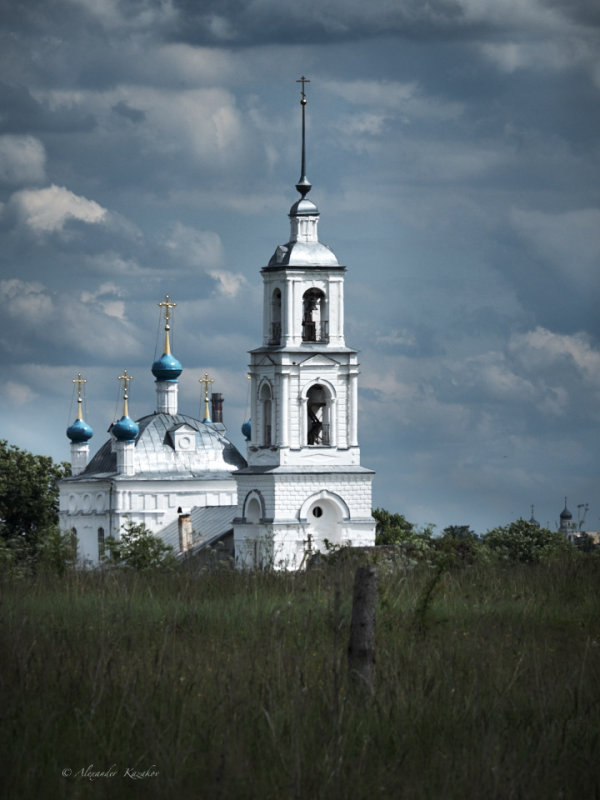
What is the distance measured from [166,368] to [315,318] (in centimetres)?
2115

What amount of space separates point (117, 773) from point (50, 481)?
223 feet

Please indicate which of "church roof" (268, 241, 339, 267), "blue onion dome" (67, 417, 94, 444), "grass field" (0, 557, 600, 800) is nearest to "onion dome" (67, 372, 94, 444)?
"blue onion dome" (67, 417, 94, 444)

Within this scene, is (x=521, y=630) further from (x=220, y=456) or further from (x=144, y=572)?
(x=220, y=456)

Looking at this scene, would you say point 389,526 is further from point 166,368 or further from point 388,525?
point 166,368

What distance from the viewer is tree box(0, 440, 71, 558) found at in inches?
2859

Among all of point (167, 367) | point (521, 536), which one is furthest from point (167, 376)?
point (521, 536)

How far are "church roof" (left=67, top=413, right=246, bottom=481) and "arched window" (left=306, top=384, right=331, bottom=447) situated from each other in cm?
1832

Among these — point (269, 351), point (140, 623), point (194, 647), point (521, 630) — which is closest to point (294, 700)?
point (194, 647)

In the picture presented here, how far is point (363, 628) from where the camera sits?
967cm

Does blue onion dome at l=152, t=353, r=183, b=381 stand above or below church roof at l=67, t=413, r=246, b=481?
above

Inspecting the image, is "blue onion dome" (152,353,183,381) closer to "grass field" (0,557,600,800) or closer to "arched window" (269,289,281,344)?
"arched window" (269,289,281,344)

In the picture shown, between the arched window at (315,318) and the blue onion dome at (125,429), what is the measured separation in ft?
58.0

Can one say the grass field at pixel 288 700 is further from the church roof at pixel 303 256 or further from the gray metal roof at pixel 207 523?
the gray metal roof at pixel 207 523

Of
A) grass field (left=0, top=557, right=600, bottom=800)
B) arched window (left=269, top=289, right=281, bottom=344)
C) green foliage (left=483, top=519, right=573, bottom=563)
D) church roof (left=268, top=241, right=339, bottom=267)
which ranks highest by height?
church roof (left=268, top=241, right=339, bottom=267)
